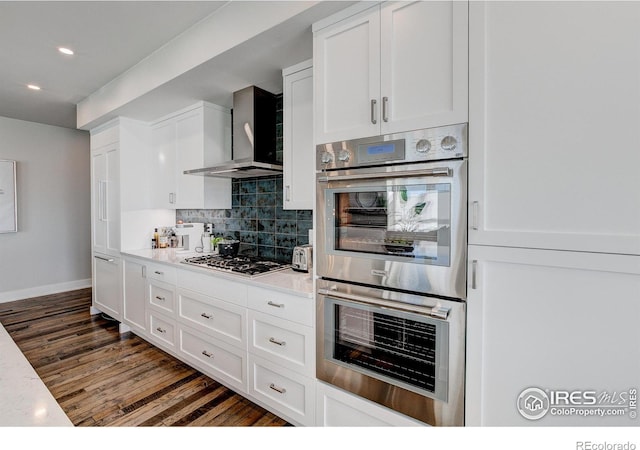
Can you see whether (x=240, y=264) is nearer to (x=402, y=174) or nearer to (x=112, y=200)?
(x=402, y=174)

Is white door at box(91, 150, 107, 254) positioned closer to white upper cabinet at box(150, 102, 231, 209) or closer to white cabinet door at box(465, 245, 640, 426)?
white upper cabinet at box(150, 102, 231, 209)

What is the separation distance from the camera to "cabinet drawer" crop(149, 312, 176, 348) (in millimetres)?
2736

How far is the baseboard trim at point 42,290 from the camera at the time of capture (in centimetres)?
440

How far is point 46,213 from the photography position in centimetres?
470

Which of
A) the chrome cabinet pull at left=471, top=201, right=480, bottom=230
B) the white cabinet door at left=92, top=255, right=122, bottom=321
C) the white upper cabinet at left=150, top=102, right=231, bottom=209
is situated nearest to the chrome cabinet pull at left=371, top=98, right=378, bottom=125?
the chrome cabinet pull at left=471, top=201, right=480, bottom=230

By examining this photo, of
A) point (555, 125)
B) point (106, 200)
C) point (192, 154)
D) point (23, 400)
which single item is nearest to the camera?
point (23, 400)

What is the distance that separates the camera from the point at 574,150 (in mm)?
1086

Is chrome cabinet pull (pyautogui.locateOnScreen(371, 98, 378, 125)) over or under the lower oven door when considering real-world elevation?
over

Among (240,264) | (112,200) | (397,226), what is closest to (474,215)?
(397,226)

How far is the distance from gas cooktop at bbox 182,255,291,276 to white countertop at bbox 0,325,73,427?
134 cm

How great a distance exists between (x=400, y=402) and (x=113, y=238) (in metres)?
3.45

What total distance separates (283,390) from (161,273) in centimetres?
160

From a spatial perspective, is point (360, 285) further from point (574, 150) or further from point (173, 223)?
point (173, 223)
